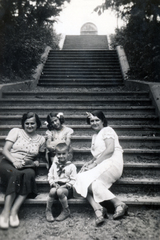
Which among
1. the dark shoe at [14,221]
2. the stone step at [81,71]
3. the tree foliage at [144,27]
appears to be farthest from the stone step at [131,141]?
the stone step at [81,71]

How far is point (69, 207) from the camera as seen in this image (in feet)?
9.84

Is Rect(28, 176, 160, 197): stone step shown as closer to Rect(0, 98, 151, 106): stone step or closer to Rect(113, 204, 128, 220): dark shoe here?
Rect(113, 204, 128, 220): dark shoe

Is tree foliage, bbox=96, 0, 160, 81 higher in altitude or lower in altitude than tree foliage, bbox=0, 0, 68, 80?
lower

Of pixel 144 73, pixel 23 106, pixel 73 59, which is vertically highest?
pixel 73 59

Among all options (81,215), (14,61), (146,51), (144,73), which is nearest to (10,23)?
(14,61)

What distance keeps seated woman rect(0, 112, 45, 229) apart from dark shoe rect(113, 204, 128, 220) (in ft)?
3.53

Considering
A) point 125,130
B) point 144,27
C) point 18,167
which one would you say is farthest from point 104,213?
point 144,27

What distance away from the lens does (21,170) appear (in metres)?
3.05

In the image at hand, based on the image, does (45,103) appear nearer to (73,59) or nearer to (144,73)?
(144,73)

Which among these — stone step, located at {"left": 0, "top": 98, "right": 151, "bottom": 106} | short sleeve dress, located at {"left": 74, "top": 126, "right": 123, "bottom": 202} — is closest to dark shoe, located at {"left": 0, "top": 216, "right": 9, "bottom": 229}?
short sleeve dress, located at {"left": 74, "top": 126, "right": 123, "bottom": 202}

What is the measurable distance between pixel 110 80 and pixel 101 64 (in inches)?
63.4

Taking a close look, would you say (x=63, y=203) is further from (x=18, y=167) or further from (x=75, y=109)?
(x=75, y=109)

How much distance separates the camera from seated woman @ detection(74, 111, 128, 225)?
9.14 ft

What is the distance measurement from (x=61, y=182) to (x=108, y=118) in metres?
2.07
